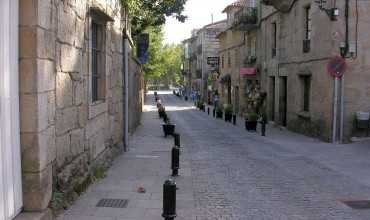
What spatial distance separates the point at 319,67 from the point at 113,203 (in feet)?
41.6

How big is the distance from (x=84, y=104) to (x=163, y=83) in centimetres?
14063

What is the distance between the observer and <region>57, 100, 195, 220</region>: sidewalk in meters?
6.59

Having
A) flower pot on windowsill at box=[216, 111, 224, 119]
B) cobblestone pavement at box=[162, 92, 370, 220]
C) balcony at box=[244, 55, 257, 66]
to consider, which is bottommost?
flower pot on windowsill at box=[216, 111, 224, 119]

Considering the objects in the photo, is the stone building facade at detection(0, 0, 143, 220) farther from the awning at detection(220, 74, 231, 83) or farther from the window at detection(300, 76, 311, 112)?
the awning at detection(220, 74, 231, 83)

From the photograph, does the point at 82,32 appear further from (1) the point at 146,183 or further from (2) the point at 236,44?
(2) the point at 236,44

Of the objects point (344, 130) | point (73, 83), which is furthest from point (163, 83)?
point (73, 83)

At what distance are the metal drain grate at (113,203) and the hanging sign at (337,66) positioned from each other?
1031cm

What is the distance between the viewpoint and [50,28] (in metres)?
5.78

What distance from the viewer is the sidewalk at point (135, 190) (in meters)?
6.59

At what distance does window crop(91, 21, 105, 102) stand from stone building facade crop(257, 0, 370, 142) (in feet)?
31.2

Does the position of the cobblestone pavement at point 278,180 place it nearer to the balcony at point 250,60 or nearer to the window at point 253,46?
the balcony at point 250,60

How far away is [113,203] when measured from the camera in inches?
285

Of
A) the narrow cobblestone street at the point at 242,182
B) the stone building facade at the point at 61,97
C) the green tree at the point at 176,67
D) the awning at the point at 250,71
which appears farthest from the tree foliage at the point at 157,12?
the green tree at the point at 176,67

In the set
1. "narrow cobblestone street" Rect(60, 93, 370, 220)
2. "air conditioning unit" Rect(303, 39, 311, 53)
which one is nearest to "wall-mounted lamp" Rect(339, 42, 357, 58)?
"air conditioning unit" Rect(303, 39, 311, 53)
